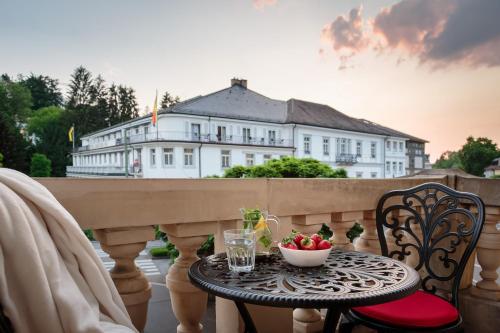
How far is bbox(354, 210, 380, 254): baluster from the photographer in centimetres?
204

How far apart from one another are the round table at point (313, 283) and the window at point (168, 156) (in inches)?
1023

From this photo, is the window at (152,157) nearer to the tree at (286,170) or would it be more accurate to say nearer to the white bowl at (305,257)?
the tree at (286,170)

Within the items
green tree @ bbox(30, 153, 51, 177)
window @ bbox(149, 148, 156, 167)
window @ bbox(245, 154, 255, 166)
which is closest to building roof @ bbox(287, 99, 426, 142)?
window @ bbox(245, 154, 255, 166)

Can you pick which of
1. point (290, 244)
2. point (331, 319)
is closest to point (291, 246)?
point (290, 244)

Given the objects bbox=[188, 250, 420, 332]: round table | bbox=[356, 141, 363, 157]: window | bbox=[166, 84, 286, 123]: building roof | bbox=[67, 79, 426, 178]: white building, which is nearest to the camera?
bbox=[188, 250, 420, 332]: round table

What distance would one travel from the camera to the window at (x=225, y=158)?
28.3 metres

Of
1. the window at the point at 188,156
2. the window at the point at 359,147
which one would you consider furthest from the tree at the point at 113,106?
the window at the point at 359,147

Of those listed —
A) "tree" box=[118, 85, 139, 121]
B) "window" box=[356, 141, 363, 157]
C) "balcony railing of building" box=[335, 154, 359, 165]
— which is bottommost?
"balcony railing of building" box=[335, 154, 359, 165]

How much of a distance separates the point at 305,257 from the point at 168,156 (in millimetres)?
26435

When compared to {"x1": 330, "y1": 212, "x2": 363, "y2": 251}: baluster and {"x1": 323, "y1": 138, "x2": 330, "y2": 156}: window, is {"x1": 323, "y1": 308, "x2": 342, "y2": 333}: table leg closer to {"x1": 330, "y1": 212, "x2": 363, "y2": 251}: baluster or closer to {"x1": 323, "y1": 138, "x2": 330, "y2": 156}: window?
{"x1": 330, "y1": 212, "x2": 363, "y2": 251}: baluster

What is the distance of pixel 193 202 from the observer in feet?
4.56

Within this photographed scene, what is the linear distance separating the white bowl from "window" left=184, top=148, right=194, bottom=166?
25903mm

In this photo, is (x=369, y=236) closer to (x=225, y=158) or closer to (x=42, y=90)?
(x=225, y=158)

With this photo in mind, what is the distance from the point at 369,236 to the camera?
6.81 ft
